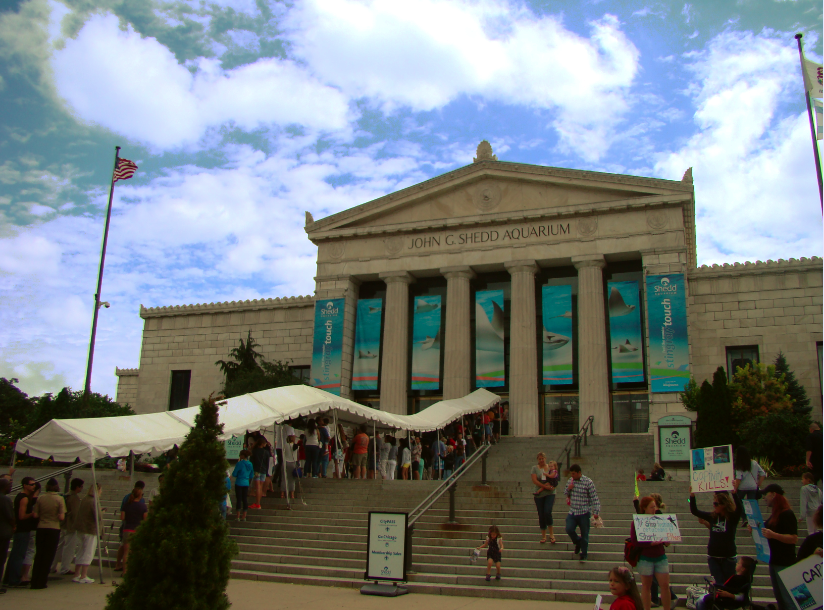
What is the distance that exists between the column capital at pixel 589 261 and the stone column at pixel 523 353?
1.88 m

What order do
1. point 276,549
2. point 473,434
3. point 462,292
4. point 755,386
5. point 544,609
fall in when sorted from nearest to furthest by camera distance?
point 544,609
point 276,549
point 755,386
point 473,434
point 462,292

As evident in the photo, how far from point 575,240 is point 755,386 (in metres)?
10.1

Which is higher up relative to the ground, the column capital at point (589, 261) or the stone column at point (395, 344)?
the column capital at point (589, 261)

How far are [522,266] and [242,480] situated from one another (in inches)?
723

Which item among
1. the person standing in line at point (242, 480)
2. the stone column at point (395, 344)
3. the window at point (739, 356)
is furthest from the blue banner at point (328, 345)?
the window at point (739, 356)

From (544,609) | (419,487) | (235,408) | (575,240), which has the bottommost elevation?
(544,609)

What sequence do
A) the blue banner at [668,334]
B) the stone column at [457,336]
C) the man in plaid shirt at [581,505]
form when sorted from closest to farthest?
the man in plaid shirt at [581,505], the blue banner at [668,334], the stone column at [457,336]

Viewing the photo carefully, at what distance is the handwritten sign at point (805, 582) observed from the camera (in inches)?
250

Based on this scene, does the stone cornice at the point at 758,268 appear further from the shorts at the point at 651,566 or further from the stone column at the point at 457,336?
the shorts at the point at 651,566

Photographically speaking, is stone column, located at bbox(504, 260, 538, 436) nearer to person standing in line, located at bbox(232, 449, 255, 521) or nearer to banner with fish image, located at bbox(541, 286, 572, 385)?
banner with fish image, located at bbox(541, 286, 572, 385)

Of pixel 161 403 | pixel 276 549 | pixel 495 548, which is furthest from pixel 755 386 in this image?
pixel 161 403

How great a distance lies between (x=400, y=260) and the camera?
109 ft

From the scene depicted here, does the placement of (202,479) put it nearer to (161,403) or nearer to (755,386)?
(755,386)

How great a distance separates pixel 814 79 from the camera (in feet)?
52.8
